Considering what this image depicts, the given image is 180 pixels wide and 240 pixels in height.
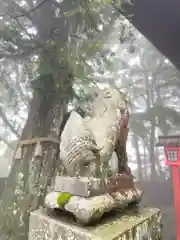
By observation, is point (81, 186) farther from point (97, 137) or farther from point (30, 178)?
point (30, 178)

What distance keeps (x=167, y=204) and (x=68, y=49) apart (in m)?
7.81

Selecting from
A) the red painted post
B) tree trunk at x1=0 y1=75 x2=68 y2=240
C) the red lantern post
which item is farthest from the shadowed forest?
the red painted post

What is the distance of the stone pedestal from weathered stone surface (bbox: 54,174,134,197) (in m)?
0.12

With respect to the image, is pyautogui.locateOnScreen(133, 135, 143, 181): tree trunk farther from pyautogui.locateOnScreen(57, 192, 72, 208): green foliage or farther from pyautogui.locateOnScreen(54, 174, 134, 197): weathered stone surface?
pyautogui.locateOnScreen(57, 192, 72, 208): green foliage

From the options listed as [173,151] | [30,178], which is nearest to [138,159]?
[173,151]

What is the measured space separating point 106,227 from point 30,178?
6.67ft

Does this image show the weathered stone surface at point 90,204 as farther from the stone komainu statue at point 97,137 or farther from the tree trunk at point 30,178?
the tree trunk at point 30,178

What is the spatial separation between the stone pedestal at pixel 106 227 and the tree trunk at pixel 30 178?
1498 millimetres

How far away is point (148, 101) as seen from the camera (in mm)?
8781

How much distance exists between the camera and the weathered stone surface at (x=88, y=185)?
925 mm

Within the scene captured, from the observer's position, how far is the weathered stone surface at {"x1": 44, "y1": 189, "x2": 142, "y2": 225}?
86cm

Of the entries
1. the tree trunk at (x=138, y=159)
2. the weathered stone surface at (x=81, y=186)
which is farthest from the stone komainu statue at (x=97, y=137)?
the tree trunk at (x=138, y=159)

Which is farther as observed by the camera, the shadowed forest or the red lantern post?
the red lantern post

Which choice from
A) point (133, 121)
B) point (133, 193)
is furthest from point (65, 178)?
point (133, 121)
